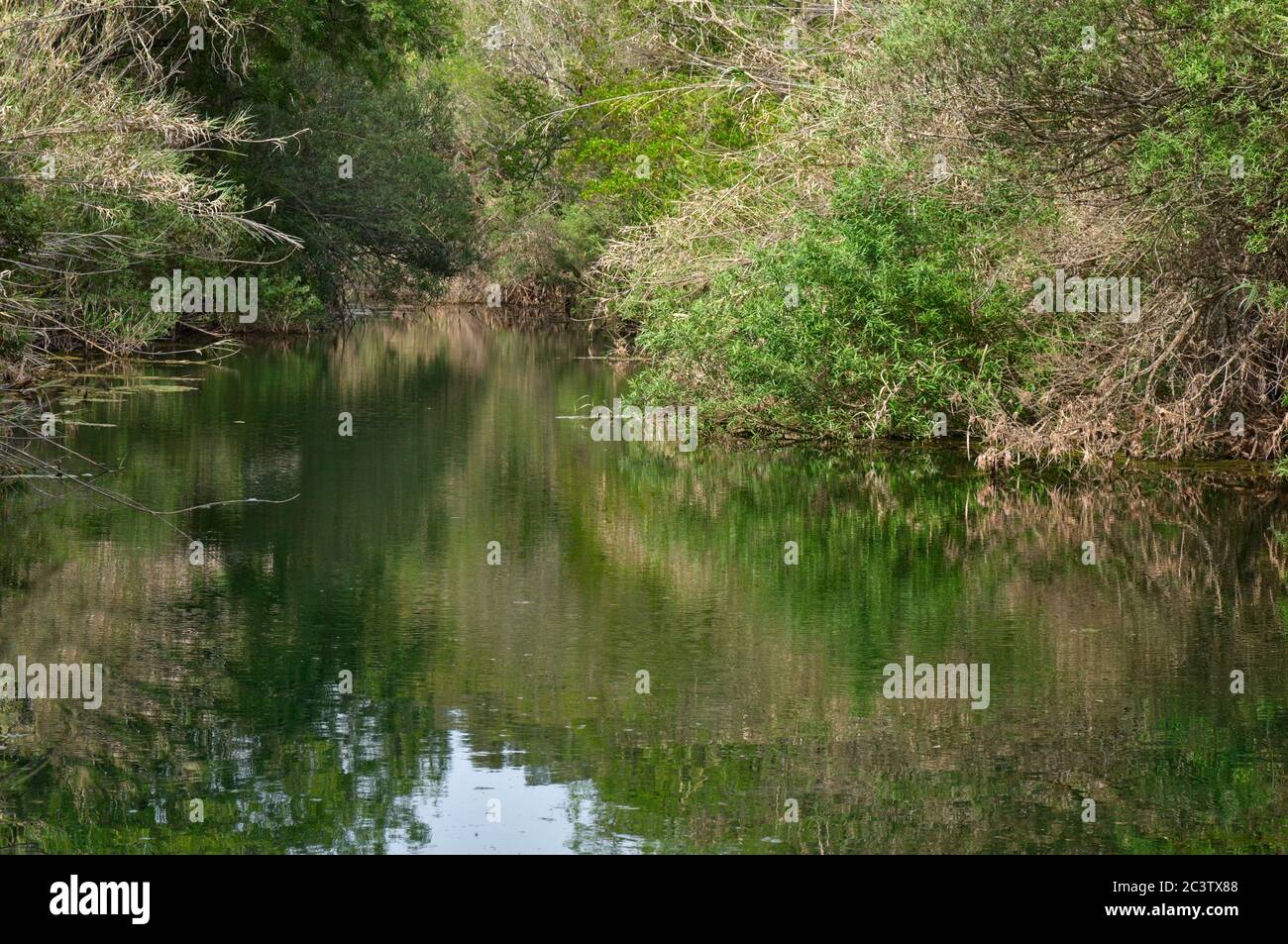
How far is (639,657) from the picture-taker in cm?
1059

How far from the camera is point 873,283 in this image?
20.1 metres

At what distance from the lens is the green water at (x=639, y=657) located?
25.1 ft

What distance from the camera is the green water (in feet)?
25.1
